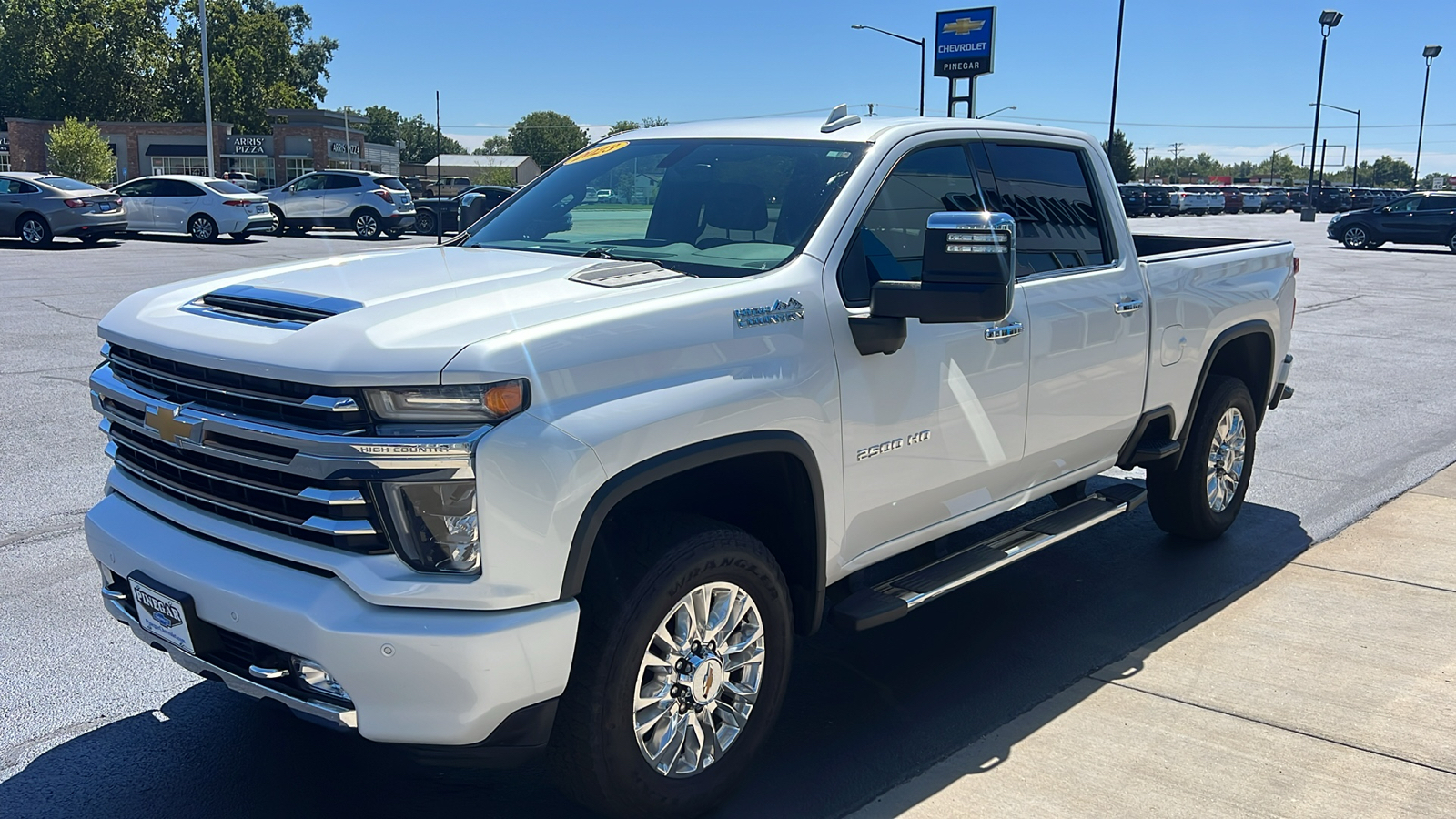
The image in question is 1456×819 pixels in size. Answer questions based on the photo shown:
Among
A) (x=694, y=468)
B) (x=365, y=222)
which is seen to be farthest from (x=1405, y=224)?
(x=694, y=468)

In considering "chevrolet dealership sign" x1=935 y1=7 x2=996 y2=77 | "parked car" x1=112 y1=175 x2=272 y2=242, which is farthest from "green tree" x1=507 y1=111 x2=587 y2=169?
"parked car" x1=112 y1=175 x2=272 y2=242

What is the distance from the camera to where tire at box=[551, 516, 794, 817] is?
118 inches

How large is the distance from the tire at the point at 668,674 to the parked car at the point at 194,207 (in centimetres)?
2707

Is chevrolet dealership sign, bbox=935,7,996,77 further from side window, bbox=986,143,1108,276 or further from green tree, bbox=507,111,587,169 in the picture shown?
green tree, bbox=507,111,587,169

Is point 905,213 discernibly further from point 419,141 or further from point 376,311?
point 419,141

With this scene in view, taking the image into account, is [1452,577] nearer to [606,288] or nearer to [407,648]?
[606,288]

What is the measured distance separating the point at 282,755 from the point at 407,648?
132 centimetres

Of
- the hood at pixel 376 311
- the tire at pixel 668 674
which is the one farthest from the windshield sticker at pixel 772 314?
the tire at pixel 668 674

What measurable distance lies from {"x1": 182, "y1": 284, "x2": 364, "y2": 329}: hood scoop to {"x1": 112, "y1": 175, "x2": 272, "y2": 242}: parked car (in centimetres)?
2637

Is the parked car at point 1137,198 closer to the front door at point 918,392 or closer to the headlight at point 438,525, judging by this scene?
the front door at point 918,392

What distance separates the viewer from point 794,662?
457 centimetres

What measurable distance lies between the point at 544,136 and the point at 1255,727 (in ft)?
461

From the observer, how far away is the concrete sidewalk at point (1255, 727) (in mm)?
3545

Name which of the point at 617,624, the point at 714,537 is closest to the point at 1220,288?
the point at 714,537
